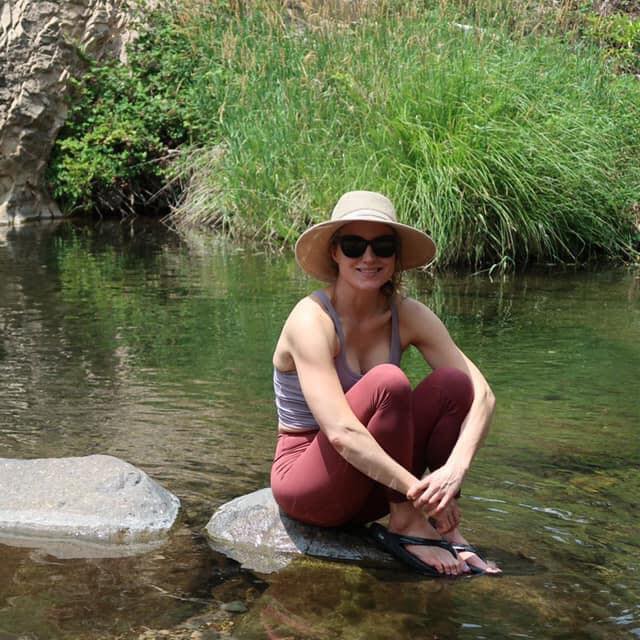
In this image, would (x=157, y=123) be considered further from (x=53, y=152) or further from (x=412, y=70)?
(x=412, y=70)

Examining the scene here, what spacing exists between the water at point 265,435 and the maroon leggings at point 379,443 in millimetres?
192

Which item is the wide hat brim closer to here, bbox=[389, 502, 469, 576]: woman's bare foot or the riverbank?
bbox=[389, 502, 469, 576]: woman's bare foot

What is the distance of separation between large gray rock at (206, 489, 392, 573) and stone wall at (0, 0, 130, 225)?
32.5 ft

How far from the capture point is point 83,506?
12.3ft

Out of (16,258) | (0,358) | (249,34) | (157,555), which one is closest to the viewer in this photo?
(157,555)

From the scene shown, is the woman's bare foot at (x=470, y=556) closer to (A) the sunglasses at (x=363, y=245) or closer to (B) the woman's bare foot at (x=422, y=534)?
(B) the woman's bare foot at (x=422, y=534)

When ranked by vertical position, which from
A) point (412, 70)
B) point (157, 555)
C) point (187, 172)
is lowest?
point (157, 555)

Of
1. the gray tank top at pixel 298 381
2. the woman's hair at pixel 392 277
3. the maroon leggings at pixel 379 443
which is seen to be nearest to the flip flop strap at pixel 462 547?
the maroon leggings at pixel 379 443

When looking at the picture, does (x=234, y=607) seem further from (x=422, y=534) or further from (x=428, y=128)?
(x=428, y=128)

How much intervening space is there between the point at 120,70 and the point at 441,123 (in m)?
5.73

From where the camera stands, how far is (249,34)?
1138 cm

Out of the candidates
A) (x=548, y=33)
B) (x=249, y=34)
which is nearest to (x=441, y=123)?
(x=548, y=33)

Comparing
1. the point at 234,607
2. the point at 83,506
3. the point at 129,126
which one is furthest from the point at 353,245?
the point at 129,126

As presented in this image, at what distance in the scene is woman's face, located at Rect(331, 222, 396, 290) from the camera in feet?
11.4
